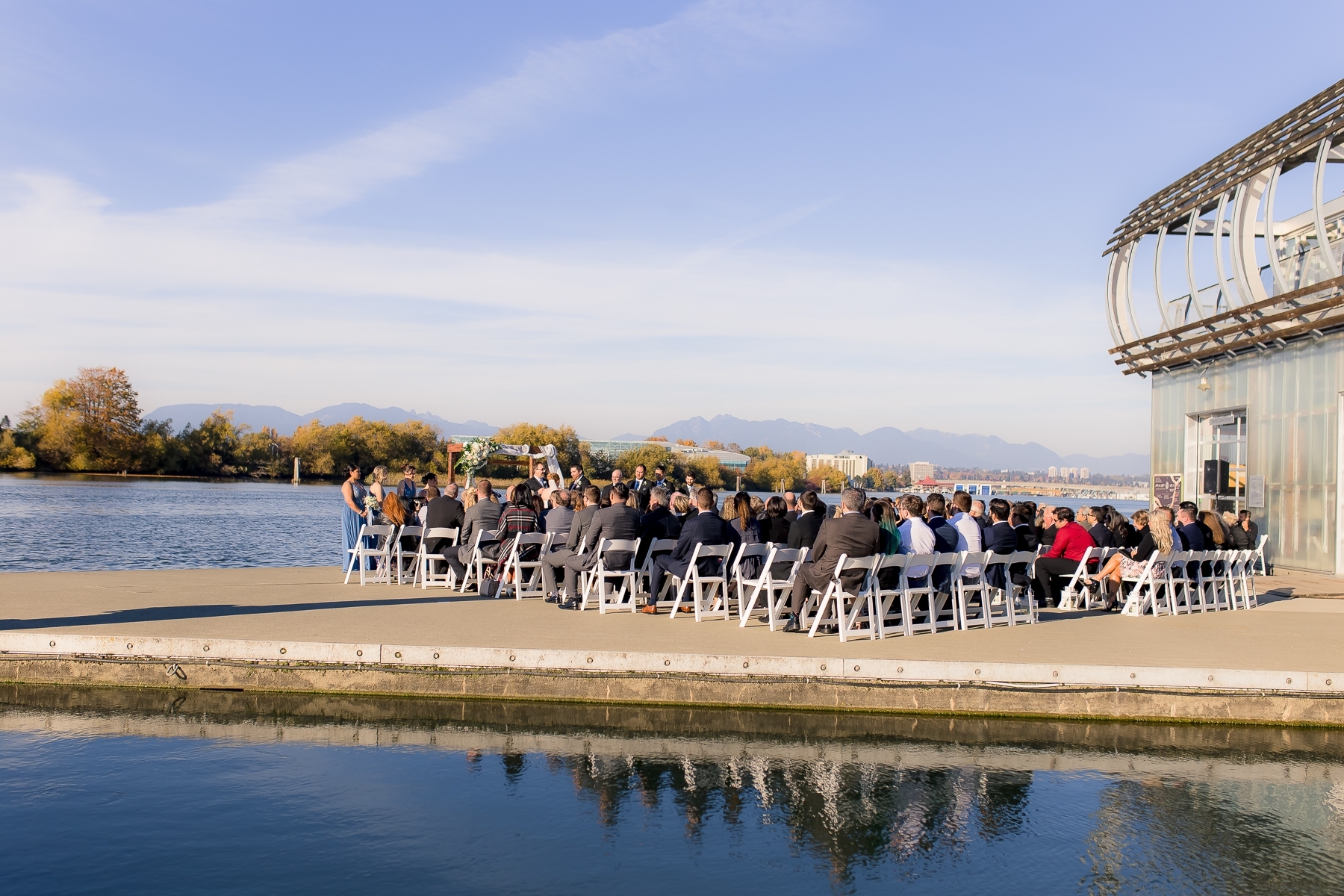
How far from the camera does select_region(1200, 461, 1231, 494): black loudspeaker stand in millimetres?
20672

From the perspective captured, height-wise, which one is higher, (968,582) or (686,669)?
(968,582)

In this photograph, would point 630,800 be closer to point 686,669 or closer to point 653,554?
point 686,669

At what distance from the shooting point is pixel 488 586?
40.1 ft

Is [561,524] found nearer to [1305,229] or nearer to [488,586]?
[488,586]

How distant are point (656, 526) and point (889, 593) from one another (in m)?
3.02

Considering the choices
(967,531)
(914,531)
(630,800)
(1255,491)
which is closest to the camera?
(630,800)

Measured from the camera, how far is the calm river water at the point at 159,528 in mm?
23983

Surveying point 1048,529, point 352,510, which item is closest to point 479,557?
point 352,510

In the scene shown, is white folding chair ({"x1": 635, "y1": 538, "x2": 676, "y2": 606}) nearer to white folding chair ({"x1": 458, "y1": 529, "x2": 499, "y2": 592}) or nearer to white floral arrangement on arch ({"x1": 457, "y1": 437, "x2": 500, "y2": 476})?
white folding chair ({"x1": 458, "y1": 529, "x2": 499, "y2": 592})

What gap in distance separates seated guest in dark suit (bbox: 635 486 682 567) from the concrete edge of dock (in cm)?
359

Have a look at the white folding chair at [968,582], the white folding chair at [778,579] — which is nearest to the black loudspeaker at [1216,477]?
the white folding chair at [968,582]

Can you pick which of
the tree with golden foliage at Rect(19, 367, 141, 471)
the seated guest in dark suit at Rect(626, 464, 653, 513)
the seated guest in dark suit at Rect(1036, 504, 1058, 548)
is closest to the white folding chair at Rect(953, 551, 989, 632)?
the seated guest in dark suit at Rect(1036, 504, 1058, 548)

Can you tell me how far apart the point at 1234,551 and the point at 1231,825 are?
8214 millimetres

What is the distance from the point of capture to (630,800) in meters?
5.96
